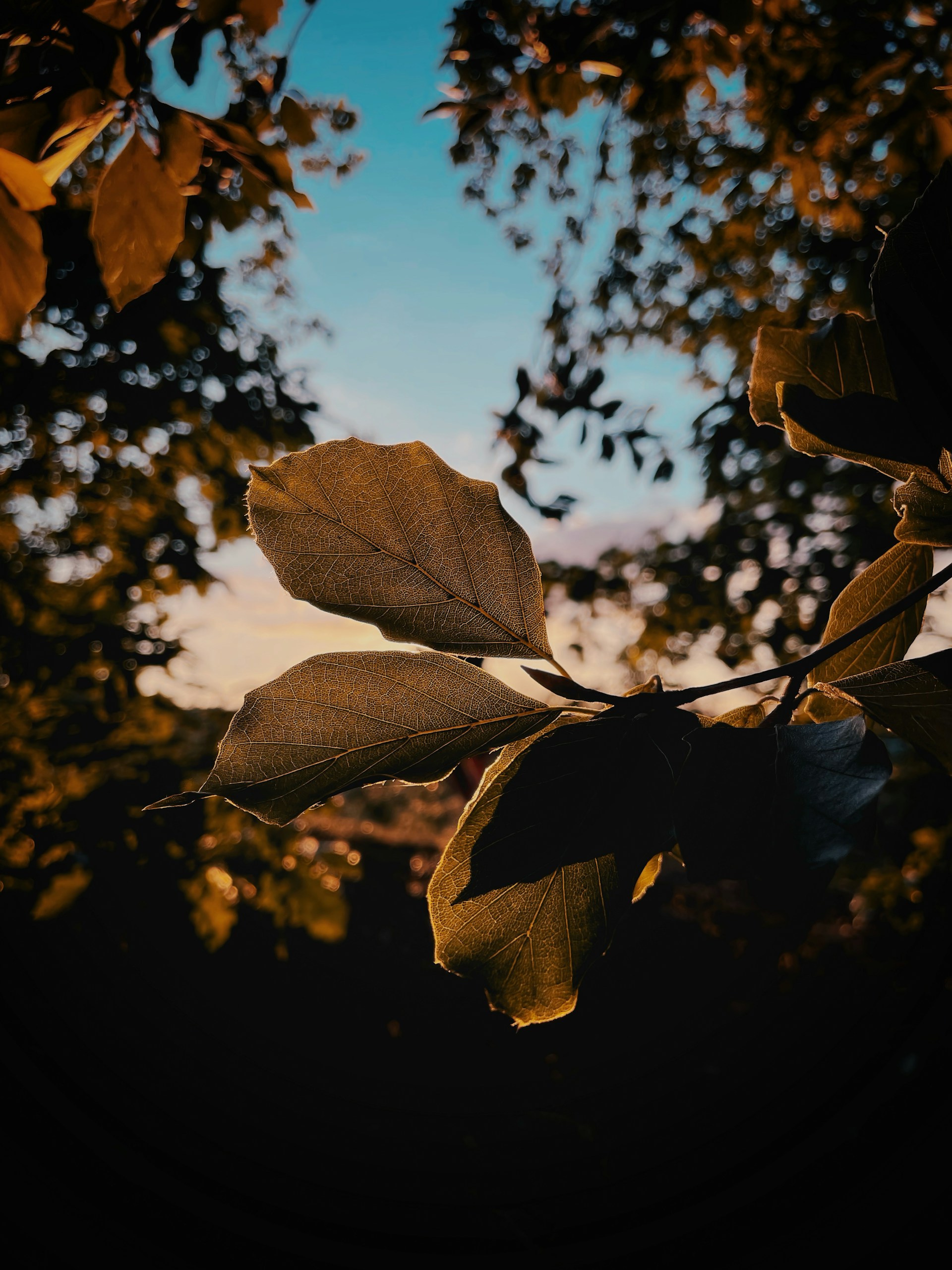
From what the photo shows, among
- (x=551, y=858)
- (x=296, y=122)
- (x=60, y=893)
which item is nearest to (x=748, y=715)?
(x=551, y=858)

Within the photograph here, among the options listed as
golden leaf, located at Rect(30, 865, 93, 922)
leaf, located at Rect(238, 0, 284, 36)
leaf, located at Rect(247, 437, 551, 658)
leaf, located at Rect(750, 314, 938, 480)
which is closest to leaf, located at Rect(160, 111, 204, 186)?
leaf, located at Rect(238, 0, 284, 36)

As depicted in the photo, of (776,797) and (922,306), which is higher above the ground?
(922,306)

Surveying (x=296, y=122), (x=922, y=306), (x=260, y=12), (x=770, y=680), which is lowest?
(x=770, y=680)

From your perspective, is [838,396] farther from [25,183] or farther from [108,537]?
[108,537]

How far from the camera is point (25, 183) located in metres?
0.37

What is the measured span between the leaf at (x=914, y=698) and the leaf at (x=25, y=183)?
55cm

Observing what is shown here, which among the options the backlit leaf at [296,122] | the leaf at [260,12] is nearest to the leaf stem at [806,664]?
the leaf at [260,12]

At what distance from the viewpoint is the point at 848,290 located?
175cm

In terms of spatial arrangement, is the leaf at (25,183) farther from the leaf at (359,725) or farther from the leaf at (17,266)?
the leaf at (359,725)

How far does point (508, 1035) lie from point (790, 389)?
312 cm

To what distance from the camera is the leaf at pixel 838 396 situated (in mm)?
312

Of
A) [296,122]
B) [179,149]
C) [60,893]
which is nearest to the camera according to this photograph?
[179,149]

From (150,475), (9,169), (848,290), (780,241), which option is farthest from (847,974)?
(150,475)

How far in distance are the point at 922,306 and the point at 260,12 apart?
0.64 m
